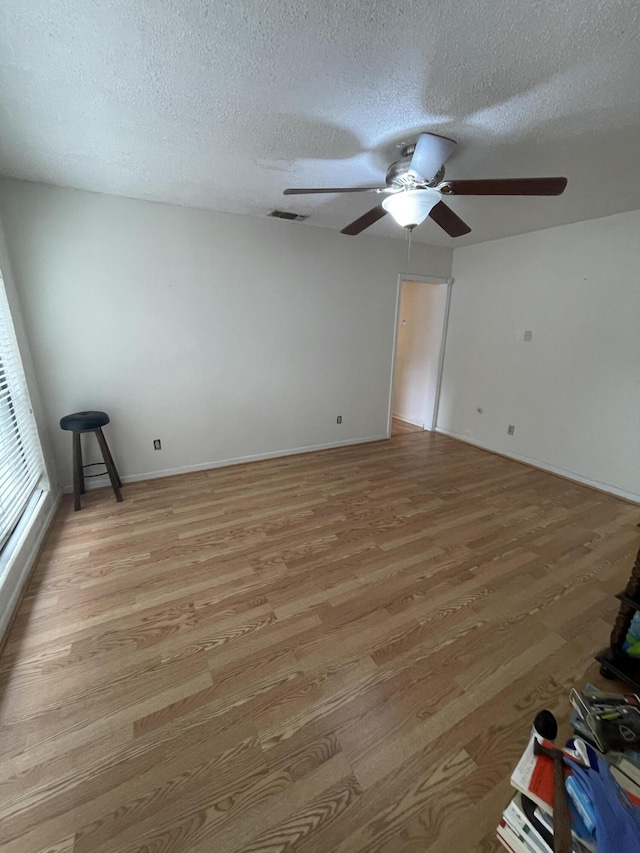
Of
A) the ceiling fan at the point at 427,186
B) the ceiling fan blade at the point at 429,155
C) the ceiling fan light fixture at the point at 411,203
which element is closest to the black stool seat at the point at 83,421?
the ceiling fan at the point at 427,186

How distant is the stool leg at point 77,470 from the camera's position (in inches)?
106

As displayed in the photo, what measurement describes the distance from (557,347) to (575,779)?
11.8ft

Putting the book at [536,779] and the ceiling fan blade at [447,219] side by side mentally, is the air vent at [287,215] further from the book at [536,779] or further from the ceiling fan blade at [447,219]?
the book at [536,779]

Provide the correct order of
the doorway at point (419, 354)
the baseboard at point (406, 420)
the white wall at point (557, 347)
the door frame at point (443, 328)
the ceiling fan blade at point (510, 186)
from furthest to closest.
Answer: the baseboard at point (406, 420) → the doorway at point (419, 354) → the door frame at point (443, 328) → the white wall at point (557, 347) → the ceiling fan blade at point (510, 186)

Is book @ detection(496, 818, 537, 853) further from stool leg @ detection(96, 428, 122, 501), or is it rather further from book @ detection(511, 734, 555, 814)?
stool leg @ detection(96, 428, 122, 501)

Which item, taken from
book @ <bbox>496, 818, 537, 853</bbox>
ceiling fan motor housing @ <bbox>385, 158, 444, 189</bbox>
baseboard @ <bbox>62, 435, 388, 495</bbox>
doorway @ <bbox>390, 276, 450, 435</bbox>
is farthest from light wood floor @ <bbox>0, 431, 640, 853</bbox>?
doorway @ <bbox>390, 276, 450, 435</bbox>

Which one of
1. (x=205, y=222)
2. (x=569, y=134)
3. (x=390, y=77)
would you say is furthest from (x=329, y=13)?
(x=205, y=222)

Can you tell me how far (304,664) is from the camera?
4.89 ft

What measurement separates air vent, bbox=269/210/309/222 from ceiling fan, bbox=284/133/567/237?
1.26 metres

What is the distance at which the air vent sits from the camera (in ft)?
10.0

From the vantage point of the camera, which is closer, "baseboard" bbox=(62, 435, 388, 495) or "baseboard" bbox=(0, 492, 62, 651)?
"baseboard" bbox=(0, 492, 62, 651)

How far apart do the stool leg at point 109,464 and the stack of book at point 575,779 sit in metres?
3.03

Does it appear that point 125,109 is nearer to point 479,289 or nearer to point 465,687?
point 465,687

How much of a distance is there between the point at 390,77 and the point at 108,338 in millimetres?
2696
